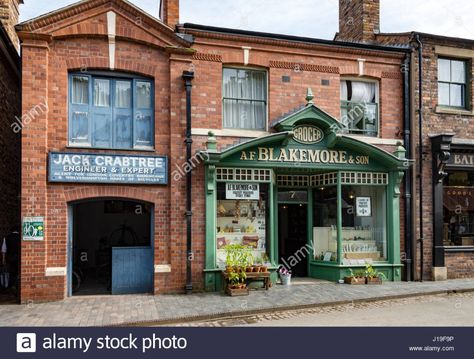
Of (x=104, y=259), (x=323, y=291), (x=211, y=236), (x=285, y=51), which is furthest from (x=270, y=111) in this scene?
(x=104, y=259)

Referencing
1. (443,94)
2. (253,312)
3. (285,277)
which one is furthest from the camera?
(443,94)

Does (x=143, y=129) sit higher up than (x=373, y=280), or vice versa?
(x=143, y=129)

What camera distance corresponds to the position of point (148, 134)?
38.1ft

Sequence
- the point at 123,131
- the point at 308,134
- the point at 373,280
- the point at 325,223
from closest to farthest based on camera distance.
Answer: the point at 123,131
the point at 308,134
the point at 373,280
the point at 325,223

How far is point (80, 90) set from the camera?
11250mm

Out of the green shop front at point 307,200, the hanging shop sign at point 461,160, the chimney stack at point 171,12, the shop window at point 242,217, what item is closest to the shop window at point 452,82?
the hanging shop sign at point 461,160

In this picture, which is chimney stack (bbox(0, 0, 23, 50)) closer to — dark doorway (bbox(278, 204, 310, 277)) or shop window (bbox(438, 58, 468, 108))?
dark doorway (bbox(278, 204, 310, 277))

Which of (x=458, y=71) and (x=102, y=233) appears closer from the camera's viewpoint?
(x=458, y=71)

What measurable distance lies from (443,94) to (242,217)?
25.0 ft

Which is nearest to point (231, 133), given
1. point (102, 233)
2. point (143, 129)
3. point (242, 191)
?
point (242, 191)

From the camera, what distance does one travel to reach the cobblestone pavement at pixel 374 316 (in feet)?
28.3

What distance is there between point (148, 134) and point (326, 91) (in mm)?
5301

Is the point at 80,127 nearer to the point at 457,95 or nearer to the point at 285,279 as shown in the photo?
the point at 285,279

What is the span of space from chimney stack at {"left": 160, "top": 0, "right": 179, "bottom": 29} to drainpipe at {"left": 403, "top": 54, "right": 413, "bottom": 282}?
702cm
